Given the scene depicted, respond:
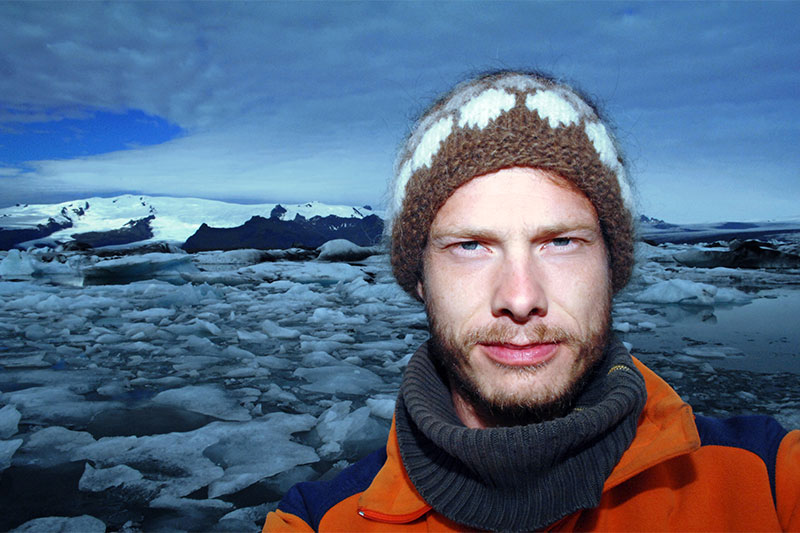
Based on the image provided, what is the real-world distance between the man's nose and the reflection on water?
3.06 m

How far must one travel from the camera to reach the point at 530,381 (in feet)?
3.95

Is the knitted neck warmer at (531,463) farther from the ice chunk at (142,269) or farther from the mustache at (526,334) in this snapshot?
the ice chunk at (142,269)

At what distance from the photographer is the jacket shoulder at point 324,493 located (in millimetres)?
1374

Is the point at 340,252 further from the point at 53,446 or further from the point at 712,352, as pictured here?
the point at 53,446

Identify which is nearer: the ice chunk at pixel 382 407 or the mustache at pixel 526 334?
the mustache at pixel 526 334

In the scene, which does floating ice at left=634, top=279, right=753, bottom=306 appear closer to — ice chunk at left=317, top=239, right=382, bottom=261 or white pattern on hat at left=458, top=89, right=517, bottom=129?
white pattern on hat at left=458, top=89, right=517, bottom=129

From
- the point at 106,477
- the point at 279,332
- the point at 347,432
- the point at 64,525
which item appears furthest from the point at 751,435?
the point at 279,332

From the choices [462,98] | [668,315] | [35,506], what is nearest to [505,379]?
[462,98]

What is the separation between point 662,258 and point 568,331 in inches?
642

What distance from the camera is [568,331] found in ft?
3.97

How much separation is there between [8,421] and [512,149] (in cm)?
313

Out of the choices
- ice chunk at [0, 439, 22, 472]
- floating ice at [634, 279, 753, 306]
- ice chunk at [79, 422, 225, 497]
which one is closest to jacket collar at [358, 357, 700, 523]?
ice chunk at [79, 422, 225, 497]

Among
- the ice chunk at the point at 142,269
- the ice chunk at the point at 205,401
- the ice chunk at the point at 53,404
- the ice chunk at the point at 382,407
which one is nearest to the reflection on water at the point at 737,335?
the ice chunk at the point at 382,407

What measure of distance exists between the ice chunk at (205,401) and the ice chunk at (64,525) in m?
1.00
